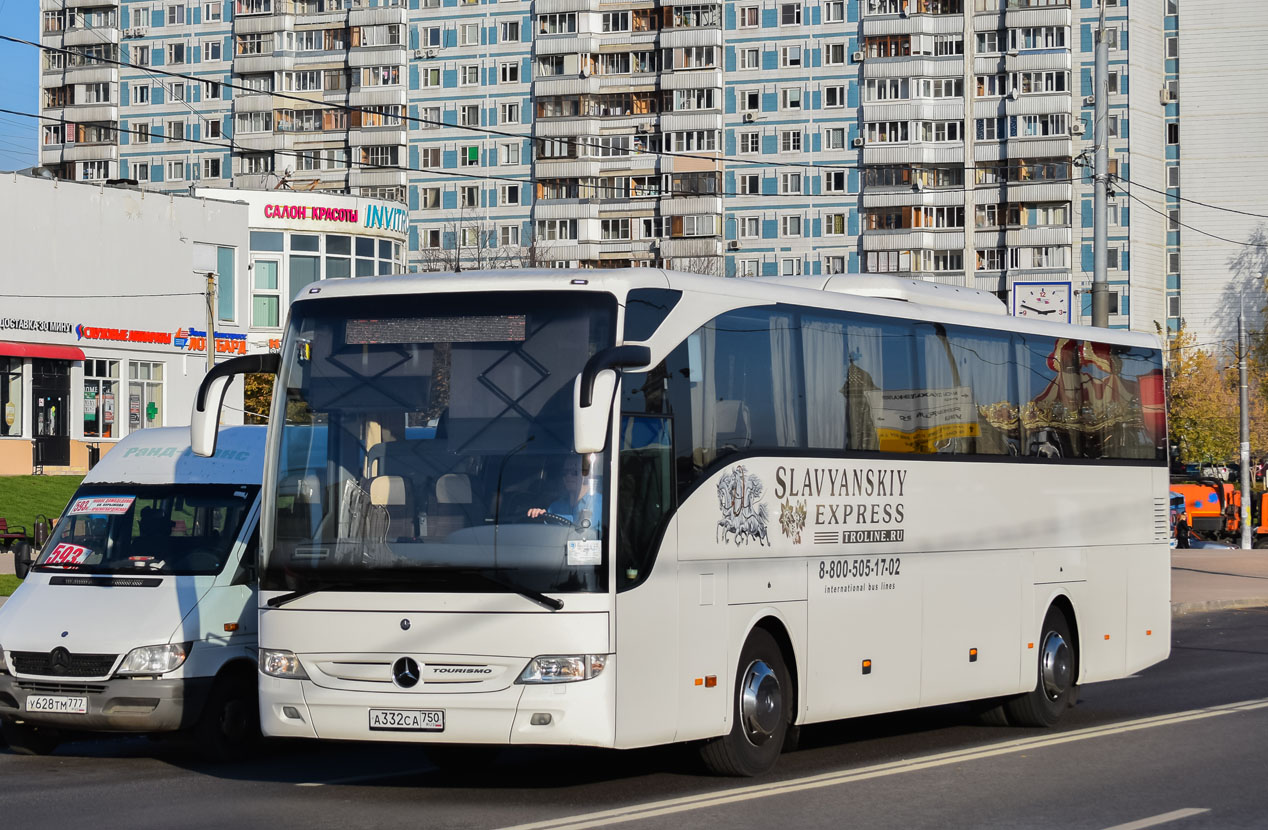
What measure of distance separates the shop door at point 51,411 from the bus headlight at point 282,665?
5039cm

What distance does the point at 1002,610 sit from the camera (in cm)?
1461

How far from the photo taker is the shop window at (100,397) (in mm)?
60812

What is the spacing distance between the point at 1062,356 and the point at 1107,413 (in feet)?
2.61

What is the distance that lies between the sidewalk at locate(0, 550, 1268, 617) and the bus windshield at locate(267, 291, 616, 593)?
43.6ft

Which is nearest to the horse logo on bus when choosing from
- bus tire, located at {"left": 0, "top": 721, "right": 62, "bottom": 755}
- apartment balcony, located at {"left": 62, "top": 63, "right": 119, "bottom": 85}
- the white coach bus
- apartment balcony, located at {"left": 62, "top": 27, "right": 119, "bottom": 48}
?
the white coach bus

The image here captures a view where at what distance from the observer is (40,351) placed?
190ft

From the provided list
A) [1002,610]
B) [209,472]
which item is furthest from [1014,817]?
[209,472]

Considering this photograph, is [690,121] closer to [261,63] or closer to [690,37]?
[690,37]

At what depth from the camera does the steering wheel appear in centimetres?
1034

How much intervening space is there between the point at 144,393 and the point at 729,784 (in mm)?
54269

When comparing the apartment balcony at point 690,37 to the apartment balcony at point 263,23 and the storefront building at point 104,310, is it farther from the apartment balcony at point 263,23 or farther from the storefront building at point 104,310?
the storefront building at point 104,310

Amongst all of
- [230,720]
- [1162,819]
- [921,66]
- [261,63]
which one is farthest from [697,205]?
[1162,819]

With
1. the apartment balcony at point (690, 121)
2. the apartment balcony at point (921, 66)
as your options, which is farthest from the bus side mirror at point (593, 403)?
the apartment balcony at point (690, 121)

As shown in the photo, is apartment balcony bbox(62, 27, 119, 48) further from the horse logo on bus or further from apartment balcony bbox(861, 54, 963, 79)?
the horse logo on bus
